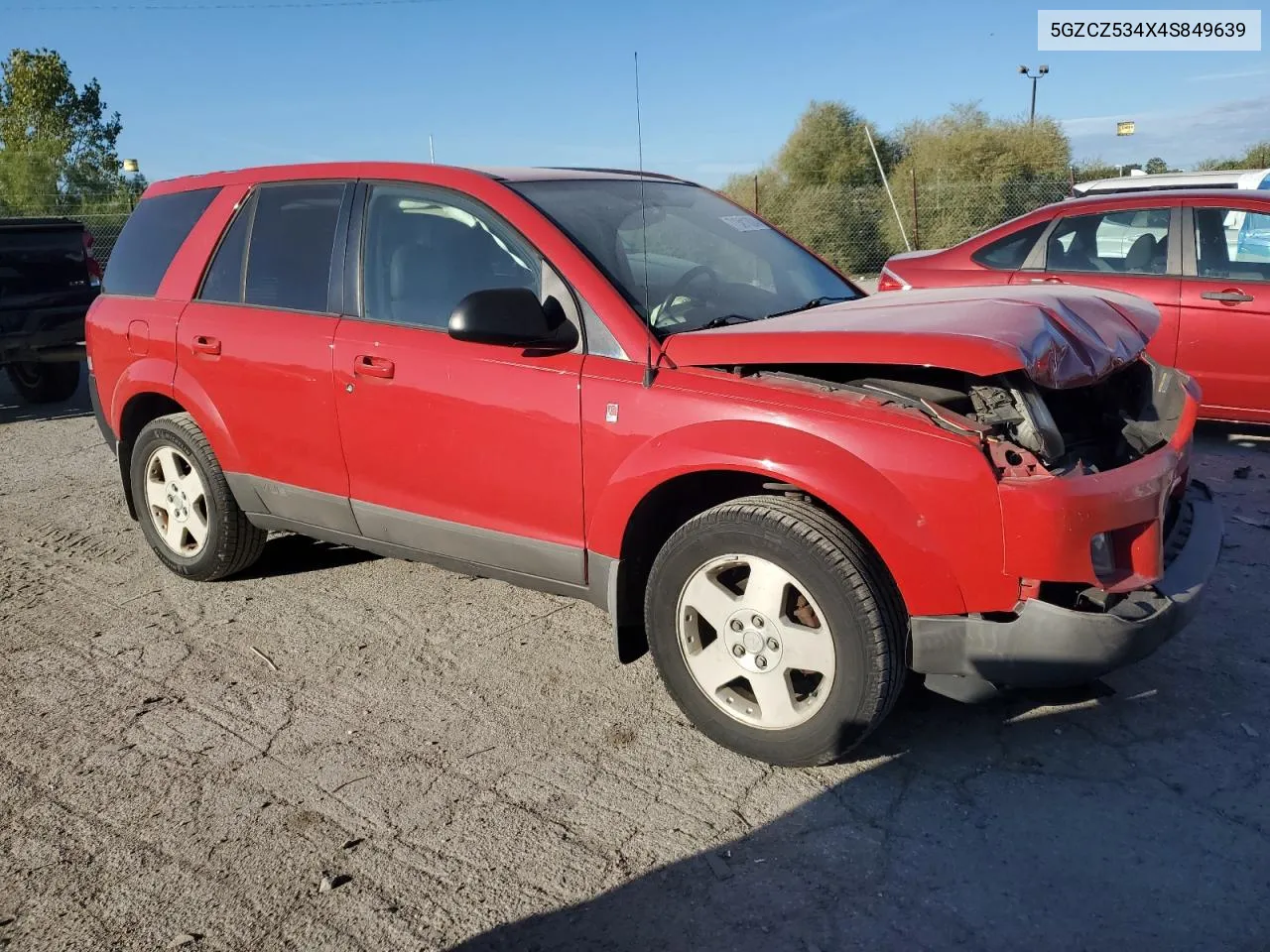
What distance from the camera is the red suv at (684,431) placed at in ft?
9.20

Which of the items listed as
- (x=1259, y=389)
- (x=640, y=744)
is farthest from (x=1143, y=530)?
(x=1259, y=389)

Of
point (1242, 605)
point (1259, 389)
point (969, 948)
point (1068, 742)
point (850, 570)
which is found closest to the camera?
point (969, 948)

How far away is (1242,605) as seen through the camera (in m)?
4.18

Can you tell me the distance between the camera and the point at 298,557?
5242 mm

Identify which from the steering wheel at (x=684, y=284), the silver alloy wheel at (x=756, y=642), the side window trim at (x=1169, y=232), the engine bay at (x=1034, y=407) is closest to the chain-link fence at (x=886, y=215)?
the side window trim at (x=1169, y=232)

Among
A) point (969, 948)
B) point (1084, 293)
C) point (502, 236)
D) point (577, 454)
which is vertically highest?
point (502, 236)

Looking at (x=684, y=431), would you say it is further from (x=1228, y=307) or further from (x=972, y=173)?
(x=972, y=173)

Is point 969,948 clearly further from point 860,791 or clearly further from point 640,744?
point 640,744

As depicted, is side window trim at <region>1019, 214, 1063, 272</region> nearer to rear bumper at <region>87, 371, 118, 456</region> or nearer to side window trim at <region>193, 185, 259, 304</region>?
side window trim at <region>193, 185, 259, 304</region>

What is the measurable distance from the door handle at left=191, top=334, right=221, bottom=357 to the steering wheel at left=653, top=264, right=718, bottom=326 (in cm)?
206

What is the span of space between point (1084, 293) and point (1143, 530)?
3.81 ft

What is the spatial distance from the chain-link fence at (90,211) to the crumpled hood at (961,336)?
20.8m

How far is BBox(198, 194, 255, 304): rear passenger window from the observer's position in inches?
178

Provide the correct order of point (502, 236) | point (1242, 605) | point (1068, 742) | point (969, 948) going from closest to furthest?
point (969, 948) → point (1068, 742) → point (502, 236) → point (1242, 605)
